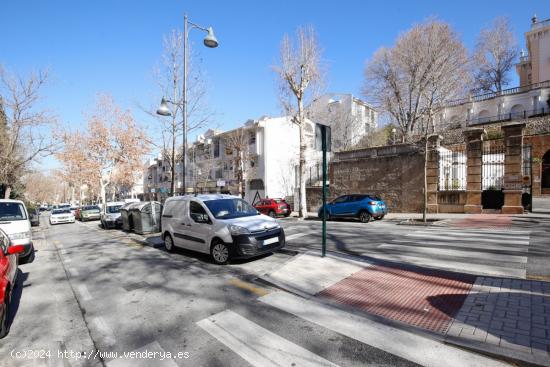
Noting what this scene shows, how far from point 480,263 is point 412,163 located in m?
12.9

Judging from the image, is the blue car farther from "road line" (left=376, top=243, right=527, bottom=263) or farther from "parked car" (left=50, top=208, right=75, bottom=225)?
"parked car" (left=50, top=208, right=75, bottom=225)

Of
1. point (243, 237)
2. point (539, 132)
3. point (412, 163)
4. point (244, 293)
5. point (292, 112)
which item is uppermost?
point (292, 112)

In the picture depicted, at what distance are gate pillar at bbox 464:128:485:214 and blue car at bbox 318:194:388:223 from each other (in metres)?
4.57

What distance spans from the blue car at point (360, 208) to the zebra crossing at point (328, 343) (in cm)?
1135

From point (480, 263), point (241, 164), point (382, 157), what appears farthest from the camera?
point (241, 164)

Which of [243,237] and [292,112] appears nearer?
[243,237]

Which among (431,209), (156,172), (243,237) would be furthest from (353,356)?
(156,172)

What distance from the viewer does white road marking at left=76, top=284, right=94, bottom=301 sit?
17.5 ft

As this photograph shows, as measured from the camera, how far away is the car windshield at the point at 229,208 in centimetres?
772

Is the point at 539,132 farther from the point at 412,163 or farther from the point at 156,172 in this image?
the point at 156,172

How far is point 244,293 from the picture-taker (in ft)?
16.9

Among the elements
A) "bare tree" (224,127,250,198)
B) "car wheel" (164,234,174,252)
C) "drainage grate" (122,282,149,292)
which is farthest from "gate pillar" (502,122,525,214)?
"bare tree" (224,127,250,198)

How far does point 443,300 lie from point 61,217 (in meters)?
30.5

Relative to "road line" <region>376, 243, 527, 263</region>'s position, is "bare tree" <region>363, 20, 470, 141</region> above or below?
above
